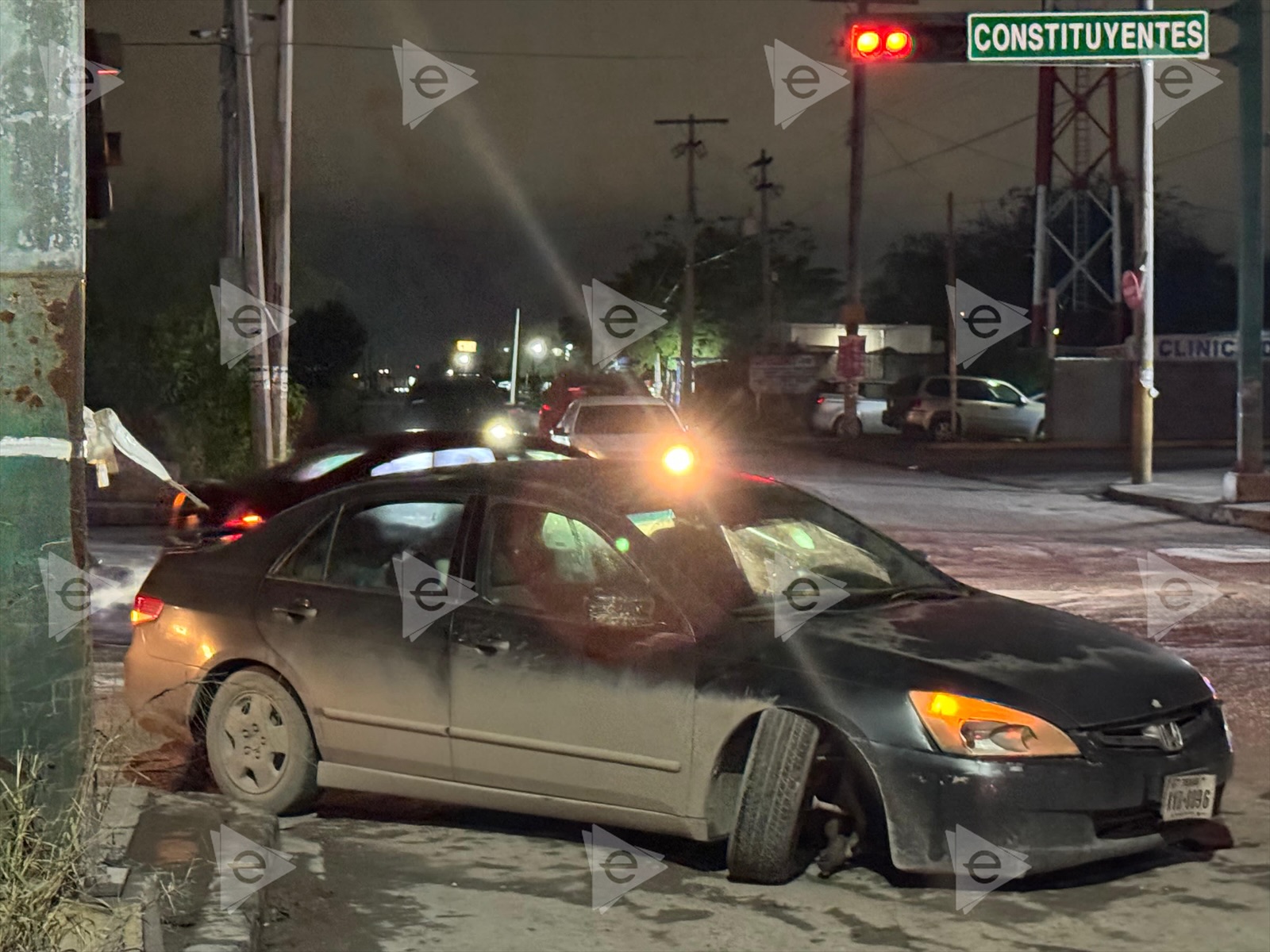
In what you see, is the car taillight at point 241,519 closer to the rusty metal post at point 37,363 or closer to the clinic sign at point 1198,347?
the rusty metal post at point 37,363

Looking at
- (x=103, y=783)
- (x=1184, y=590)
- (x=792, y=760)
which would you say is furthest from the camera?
(x=1184, y=590)

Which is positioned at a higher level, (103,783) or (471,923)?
(103,783)

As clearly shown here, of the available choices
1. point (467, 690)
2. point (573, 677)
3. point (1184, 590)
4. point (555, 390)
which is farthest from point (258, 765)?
point (555, 390)

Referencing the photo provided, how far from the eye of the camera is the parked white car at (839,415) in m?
46.6

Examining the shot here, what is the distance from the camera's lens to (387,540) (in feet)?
22.6

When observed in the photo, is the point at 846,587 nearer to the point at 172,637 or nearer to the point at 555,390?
the point at 172,637

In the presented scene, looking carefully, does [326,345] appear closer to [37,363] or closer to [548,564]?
[548,564]

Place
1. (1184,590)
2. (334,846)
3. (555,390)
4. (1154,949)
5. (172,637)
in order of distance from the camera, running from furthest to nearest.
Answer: (555,390) → (1184,590) → (172,637) → (334,846) → (1154,949)

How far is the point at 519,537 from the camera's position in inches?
259

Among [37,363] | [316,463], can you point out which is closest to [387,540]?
[37,363]

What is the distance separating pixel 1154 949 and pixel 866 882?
106 centimetres

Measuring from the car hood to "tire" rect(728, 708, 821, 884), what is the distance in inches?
7.8

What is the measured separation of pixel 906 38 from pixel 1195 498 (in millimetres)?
8252

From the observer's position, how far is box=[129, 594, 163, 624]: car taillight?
286 inches
